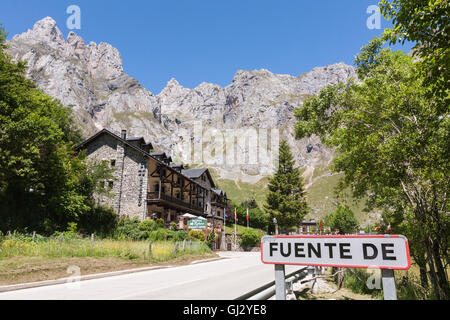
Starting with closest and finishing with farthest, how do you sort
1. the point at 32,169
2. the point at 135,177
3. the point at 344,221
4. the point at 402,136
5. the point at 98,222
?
the point at 402,136
the point at 32,169
the point at 98,222
the point at 135,177
the point at 344,221

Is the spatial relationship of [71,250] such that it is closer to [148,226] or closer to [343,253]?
[148,226]

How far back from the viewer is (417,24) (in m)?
5.23

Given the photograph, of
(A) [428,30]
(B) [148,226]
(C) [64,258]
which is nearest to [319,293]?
(A) [428,30]

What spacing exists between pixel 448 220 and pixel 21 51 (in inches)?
9940

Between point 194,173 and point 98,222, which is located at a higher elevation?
point 194,173

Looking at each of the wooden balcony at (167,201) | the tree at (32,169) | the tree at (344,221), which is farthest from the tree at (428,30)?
the tree at (344,221)

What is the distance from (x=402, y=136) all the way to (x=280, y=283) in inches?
247

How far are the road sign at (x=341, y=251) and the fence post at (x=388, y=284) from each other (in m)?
0.07

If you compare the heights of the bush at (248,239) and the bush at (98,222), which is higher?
the bush at (98,222)

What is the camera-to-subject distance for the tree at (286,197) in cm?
4419

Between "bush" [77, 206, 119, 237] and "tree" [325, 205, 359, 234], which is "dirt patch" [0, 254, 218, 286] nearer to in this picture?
"bush" [77, 206, 119, 237]

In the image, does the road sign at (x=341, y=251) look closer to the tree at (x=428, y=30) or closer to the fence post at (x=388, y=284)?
the fence post at (x=388, y=284)

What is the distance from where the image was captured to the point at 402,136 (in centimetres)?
755

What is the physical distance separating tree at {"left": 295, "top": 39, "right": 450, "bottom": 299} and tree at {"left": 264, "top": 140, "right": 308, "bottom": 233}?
109 ft
